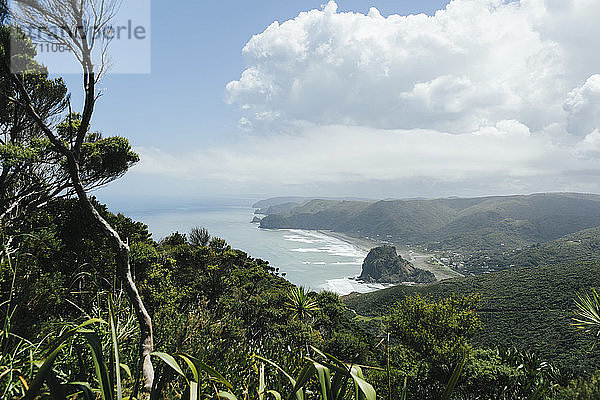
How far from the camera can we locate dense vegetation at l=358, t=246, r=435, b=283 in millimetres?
83137

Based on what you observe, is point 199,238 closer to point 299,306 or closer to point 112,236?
point 299,306

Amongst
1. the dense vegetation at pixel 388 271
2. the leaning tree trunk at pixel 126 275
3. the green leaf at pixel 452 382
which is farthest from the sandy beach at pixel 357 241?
the green leaf at pixel 452 382

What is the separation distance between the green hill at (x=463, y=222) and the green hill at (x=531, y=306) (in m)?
75.8

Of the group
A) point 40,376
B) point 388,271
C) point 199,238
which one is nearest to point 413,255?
point 388,271

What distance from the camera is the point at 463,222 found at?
524 feet

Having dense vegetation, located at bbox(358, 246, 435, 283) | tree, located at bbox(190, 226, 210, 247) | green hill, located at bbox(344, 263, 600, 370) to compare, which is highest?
tree, located at bbox(190, 226, 210, 247)

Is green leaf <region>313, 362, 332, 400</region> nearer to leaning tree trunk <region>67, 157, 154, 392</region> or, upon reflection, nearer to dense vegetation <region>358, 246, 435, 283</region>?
leaning tree trunk <region>67, 157, 154, 392</region>

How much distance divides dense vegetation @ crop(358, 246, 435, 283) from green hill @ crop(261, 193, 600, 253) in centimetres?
4410

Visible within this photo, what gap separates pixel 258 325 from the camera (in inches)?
626

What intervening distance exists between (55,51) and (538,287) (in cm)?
5674

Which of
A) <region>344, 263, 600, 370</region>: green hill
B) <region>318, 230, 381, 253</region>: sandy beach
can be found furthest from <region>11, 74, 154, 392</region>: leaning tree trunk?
<region>318, 230, 381, 253</region>: sandy beach

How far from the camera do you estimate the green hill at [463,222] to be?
12850cm

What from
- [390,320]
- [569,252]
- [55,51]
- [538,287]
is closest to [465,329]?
[390,320]

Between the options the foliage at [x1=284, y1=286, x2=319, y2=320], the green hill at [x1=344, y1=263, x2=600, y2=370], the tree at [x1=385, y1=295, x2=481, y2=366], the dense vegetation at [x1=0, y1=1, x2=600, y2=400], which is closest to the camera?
the dense vegetation at [x1=0, y1=1, x2=600, y2=400]
